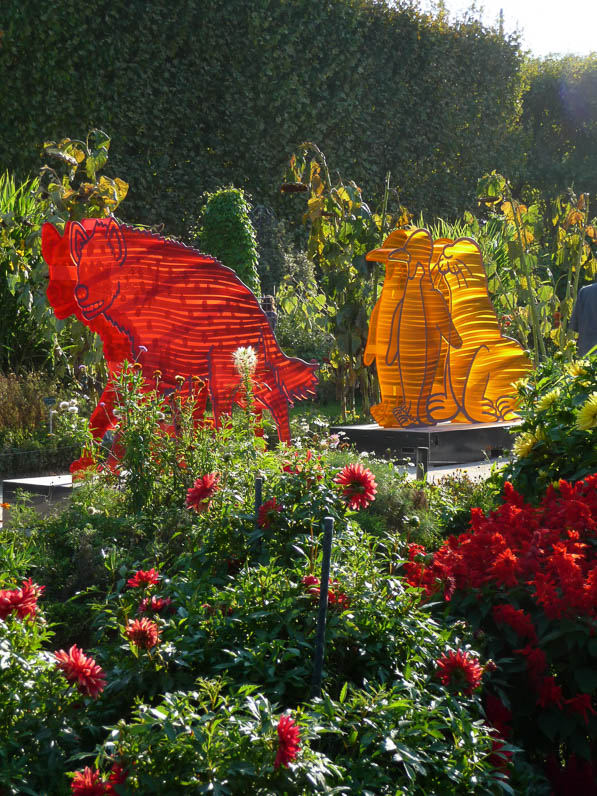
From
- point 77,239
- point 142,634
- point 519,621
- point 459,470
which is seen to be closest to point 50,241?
point 77,239

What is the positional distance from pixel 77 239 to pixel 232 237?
771 centimetres

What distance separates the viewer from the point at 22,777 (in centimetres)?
216

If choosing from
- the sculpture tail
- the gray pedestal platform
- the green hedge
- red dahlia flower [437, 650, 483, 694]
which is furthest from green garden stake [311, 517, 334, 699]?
the green hedge

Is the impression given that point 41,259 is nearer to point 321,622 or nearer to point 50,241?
point 50,241

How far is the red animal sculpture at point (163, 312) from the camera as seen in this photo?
6035mm

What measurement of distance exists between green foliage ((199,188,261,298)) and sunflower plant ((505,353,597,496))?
9.64 m

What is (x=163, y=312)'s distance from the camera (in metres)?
6.34

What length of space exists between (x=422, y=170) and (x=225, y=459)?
17113 millimetres

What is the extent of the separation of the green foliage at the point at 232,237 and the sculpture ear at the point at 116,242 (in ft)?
23.3

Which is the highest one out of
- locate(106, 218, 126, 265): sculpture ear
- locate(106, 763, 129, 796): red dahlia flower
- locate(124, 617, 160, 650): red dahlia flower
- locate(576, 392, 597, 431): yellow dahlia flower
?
locate(106, 218, 126, 265): sculpture ear

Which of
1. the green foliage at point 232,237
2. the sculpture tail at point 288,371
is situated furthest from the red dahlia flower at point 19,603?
the green foliage at point 232,237

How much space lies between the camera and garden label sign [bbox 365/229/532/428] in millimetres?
8195

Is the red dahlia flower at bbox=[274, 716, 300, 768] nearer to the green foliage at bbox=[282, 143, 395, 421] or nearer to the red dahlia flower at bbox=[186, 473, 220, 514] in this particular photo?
the red dahlia flower at bbox=[186, 473, 220, 514]

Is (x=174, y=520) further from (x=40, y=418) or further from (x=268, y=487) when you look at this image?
(x=40, y=418)
